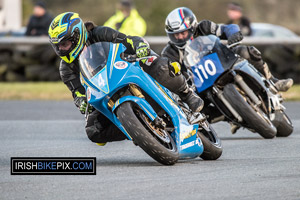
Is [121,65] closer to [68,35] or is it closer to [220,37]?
[68,35]

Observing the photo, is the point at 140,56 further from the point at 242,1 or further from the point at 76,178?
the point at 242,1

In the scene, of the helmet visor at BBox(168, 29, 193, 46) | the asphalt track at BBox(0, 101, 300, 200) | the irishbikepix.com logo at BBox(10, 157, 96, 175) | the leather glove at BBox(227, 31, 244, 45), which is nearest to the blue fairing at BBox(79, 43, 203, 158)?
the asphalt track at BBox(0, 101, 300, 200)

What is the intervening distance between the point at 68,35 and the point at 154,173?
1564mm

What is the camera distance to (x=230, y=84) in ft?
28.7

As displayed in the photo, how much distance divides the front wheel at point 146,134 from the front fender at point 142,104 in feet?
0.12

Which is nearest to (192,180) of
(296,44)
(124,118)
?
(124,118)

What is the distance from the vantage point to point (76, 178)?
624cm

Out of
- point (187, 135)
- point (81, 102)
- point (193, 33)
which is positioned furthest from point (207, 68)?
point (81, 102)

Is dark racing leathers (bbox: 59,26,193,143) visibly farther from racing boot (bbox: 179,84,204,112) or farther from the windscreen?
the windscreen

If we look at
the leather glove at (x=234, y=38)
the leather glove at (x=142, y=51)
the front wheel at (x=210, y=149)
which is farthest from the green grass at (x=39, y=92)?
the leather glove at (x=142, y=51)

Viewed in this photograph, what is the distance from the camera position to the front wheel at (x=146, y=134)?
6.39m

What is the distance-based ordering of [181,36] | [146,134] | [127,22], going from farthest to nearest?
[127,22], [181,36], [146,134]

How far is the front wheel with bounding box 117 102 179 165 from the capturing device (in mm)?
6395

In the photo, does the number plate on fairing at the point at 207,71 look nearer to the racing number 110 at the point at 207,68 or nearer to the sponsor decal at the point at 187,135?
the racing number 110 at the point at 207,68
